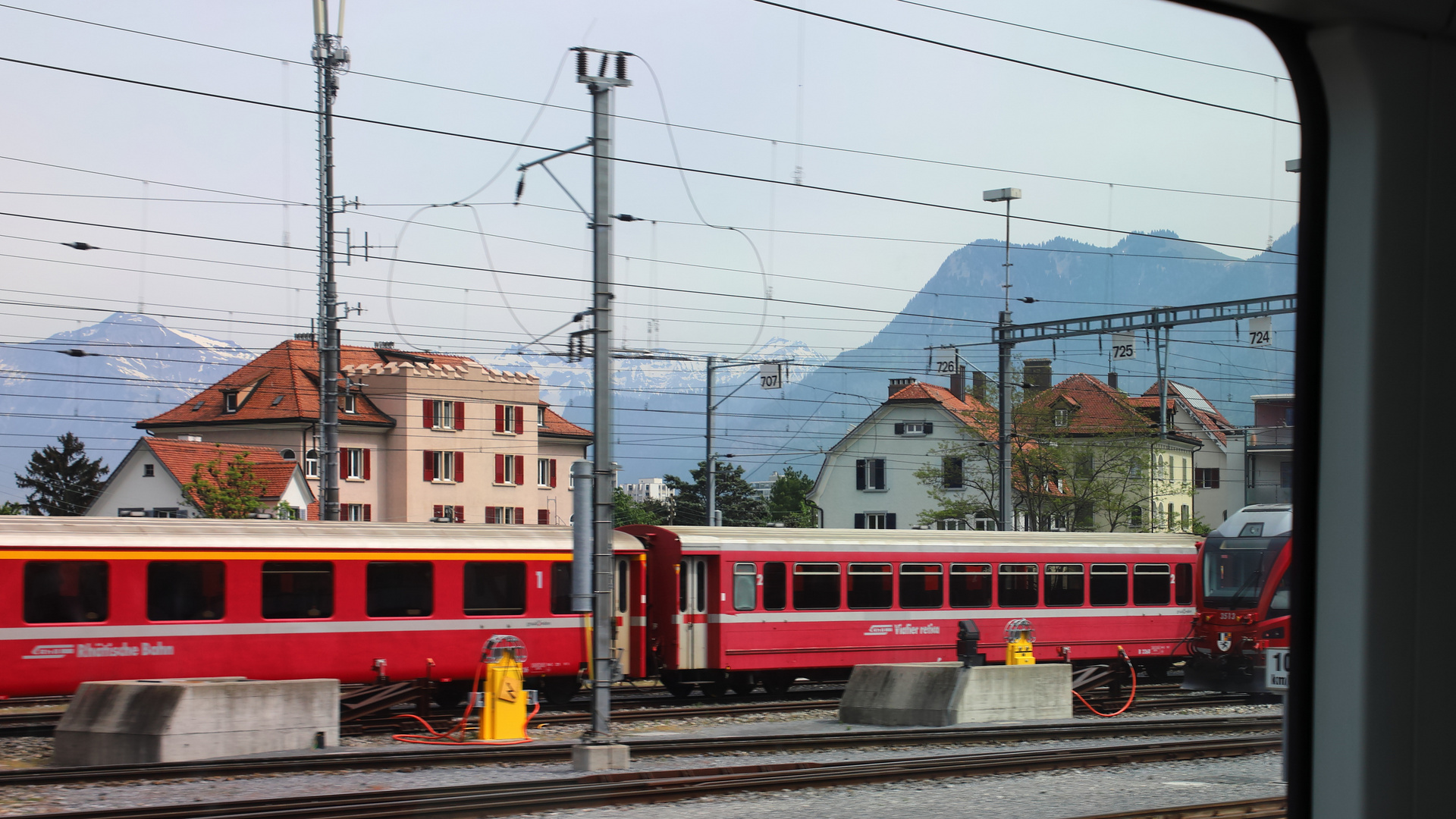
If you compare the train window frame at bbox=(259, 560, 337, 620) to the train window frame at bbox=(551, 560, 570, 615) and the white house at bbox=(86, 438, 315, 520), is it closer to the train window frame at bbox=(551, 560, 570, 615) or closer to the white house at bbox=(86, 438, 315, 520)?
the train window frame at bbox=(551, 560, 570, 615)

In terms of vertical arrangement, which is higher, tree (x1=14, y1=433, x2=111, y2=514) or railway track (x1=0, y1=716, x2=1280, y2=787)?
railway track (x1=0, y1=716, x2=1280, y2=787)

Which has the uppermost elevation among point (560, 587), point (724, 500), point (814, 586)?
point (560, 587)

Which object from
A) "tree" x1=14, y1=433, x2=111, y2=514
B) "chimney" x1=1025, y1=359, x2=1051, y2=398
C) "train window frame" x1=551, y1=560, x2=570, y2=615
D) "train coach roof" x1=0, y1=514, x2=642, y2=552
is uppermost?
"chimney" x1=1025, y1=359, x2=1051, y2=398

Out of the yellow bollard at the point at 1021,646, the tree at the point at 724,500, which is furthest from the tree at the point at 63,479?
the yellow bollard at the point at 1021,646

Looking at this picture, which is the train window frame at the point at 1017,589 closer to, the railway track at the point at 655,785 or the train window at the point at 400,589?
the railway track at the point at 655,785

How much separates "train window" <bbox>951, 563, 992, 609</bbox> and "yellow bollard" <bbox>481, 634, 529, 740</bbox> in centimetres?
974

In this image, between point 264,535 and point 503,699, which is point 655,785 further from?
point 264,535

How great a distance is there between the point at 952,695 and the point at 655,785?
6.68 m

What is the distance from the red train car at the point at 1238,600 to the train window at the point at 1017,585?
285 centimetres

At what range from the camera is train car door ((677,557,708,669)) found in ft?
71.1

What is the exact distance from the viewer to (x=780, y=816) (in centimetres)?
1052

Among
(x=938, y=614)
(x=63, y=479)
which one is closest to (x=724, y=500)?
(x=63, y=479)

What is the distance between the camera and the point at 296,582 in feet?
59.5

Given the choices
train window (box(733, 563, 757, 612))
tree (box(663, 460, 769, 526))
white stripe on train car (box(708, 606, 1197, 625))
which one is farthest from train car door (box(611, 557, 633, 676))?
tree (box(663, 460, 769, 526))
